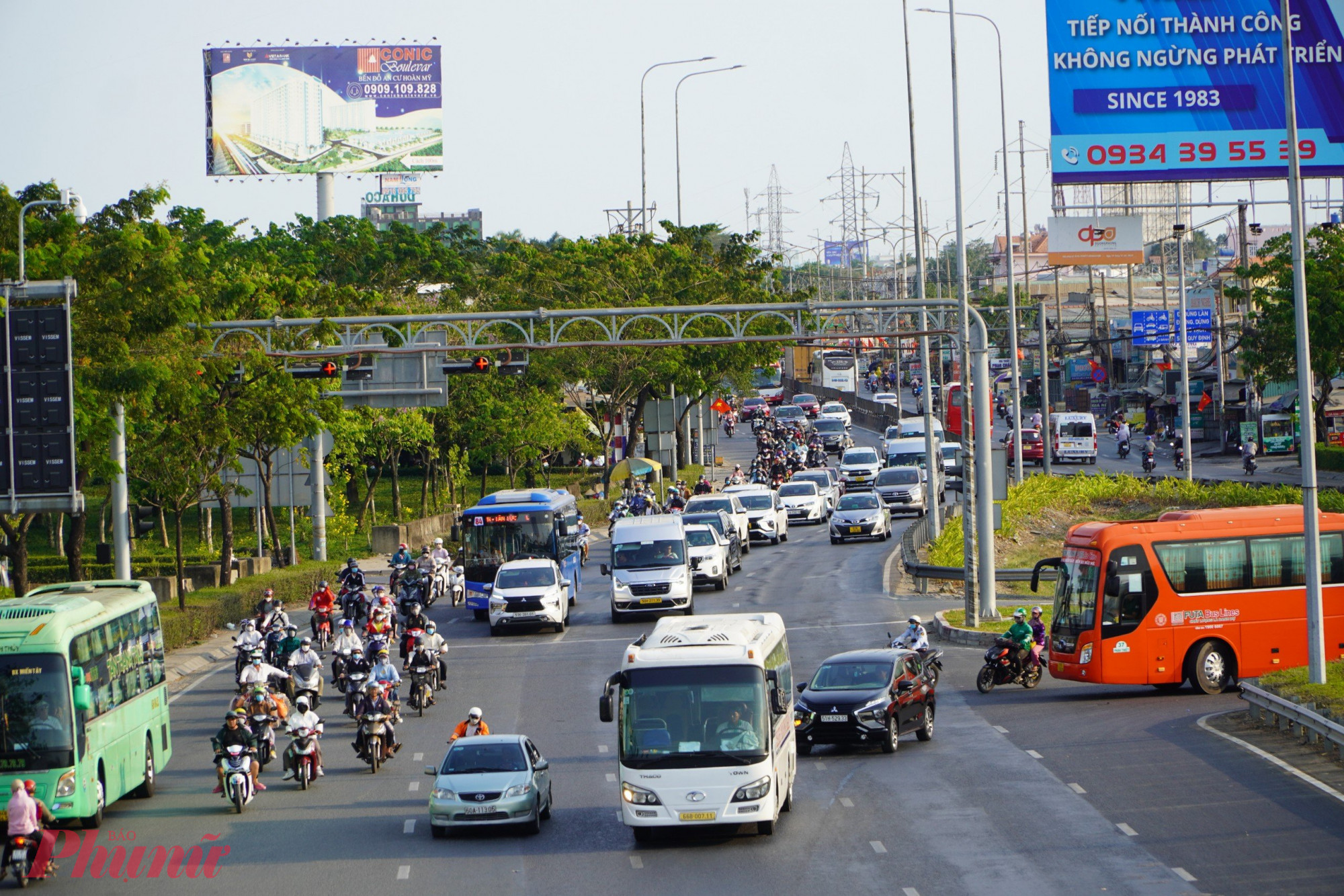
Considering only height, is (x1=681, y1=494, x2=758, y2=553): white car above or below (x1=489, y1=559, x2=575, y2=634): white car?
above

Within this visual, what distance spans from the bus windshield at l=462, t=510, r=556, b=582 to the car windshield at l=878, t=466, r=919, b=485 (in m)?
21.8

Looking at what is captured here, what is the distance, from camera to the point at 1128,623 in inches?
1007

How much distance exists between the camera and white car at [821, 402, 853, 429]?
310ft

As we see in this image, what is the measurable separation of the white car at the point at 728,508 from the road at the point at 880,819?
20.6 meters

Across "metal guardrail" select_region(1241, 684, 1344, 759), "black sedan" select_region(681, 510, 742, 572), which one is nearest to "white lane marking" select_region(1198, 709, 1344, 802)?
"metal guardrail" select_region(1241, 684, 1344, 759)

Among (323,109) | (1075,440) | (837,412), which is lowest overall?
(1075,440)

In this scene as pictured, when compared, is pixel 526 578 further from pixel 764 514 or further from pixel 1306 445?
pixel 1306 445

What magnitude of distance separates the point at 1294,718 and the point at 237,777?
44.6 ft

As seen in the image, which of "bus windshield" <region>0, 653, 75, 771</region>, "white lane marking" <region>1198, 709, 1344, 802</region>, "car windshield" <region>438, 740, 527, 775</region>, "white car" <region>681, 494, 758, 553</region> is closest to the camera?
"bus windshield" <region>0, 653, 75, 771</region>

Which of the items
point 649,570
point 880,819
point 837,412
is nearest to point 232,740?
point 880,819

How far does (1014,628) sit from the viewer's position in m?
27.5

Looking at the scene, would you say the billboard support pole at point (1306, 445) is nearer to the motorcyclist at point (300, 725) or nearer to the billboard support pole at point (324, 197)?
the motorcyclist at point (300, 725)

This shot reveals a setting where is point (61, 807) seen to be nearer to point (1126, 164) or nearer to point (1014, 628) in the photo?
point (1014, 628)

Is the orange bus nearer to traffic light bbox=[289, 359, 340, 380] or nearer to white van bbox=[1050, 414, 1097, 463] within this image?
traffic light bbox=[289, 359, 340, 380]
